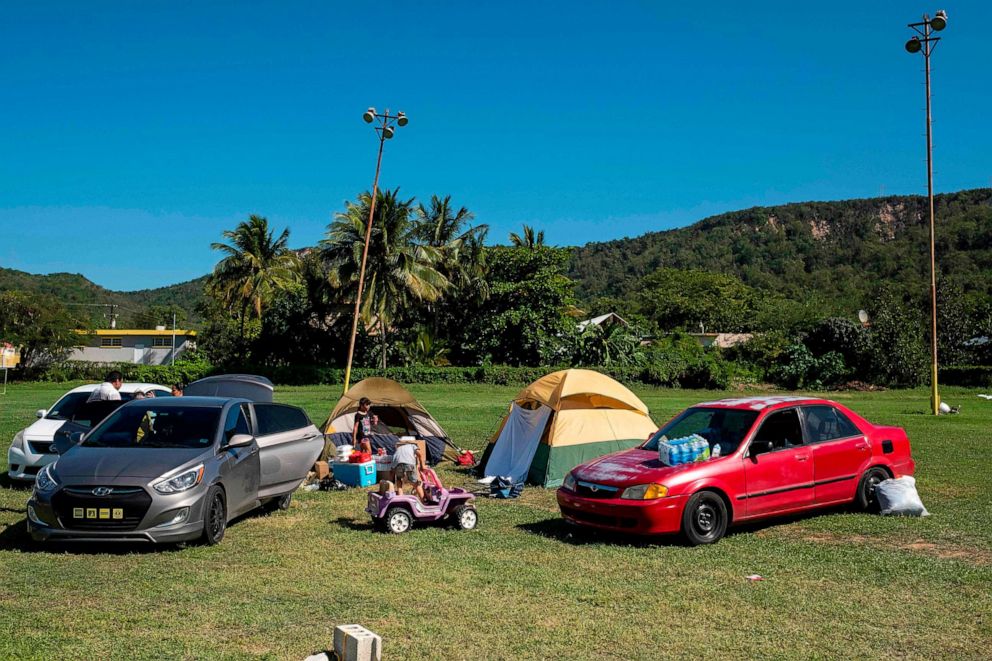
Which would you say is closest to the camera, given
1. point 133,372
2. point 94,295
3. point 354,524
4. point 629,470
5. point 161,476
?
point 161,476

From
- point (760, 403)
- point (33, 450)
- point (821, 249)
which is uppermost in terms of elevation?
point (821, 249)

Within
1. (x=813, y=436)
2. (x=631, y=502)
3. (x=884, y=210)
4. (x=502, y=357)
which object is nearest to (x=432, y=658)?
(x=631, y=502)

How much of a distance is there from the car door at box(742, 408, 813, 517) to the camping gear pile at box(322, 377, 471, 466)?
755 centimetres

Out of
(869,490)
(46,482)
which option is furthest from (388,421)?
(869,490)

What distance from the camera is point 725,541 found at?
8.95 meters

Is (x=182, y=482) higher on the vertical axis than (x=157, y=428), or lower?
lower

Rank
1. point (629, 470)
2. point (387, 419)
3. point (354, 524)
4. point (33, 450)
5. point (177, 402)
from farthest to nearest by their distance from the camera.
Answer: point (387, 419), point (33, 450), point (354, 524), point (177, 402), point (629, 470)

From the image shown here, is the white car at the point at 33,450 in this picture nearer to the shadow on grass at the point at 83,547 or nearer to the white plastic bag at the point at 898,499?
the shadow on grass at the point at 83,547

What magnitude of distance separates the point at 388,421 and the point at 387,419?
5cm

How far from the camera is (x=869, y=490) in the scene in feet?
34.3

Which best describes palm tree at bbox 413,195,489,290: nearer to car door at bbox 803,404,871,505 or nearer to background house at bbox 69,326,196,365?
background house at bbox 69,326,196,365

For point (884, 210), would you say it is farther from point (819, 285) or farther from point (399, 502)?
point (399, 502)

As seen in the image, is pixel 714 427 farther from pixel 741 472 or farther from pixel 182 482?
pixel 182 482

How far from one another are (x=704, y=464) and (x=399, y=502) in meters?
3.56
